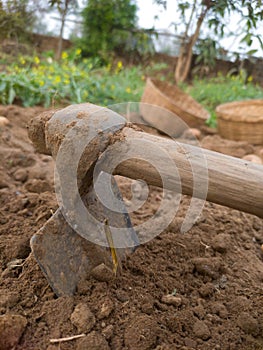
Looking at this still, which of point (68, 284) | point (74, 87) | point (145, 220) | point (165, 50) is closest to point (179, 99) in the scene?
point (74, 87)

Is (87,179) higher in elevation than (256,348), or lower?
higher

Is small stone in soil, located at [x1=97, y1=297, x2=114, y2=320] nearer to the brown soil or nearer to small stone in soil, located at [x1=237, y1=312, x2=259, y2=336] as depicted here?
the brown soil

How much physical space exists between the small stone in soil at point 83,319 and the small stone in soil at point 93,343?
3 cm

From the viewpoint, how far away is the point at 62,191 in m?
1.33

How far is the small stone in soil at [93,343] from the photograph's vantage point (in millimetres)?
1125

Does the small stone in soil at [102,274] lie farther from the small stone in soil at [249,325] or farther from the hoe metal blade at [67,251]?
the small stone in soil at [249,325]

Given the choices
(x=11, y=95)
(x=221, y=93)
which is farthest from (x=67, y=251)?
(x=221, y=93)

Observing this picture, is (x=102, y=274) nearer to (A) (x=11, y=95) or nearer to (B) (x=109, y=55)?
(A) (x=11, y=95)

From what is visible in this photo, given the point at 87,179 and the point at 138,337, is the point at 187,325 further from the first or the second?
the point at 87,179

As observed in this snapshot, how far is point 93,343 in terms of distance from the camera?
1.13 m

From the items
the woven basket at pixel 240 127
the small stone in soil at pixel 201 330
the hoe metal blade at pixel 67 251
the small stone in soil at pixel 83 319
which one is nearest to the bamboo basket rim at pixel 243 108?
the woven basket at pixel 240 127

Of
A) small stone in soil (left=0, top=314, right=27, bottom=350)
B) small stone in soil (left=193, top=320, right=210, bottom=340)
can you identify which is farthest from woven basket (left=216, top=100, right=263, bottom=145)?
small stone in soil (left=0, top=314, right=27, bottom=350)

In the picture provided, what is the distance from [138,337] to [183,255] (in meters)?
0.46

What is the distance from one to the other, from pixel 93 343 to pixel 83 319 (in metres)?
0.08
